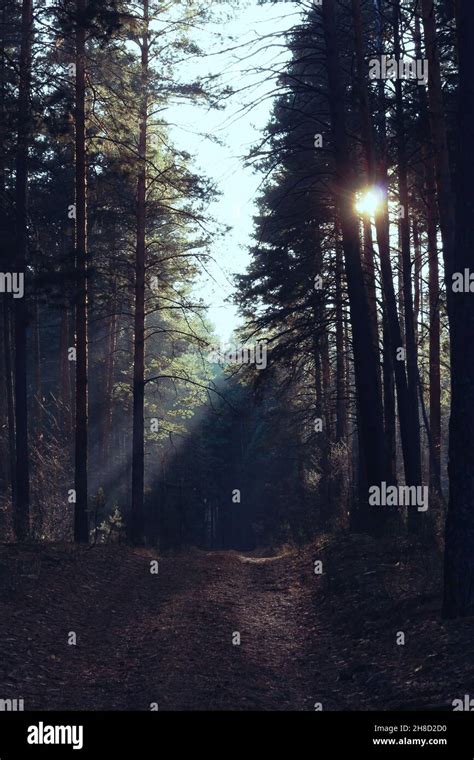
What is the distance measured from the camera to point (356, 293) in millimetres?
17734

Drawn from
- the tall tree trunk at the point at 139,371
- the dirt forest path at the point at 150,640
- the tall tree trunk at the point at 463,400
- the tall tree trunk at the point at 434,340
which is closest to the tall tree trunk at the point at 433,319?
the tall tree trunk at the point at 434,340

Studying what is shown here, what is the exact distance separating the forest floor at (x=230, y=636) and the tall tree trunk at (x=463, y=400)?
0.52 m

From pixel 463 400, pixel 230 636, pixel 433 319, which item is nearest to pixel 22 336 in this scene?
pixel 230 636

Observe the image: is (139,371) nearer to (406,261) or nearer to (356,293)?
(406,261)

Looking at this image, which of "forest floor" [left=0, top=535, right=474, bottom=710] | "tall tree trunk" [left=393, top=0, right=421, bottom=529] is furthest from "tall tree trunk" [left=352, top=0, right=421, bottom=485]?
"forest floor" [left=0, top=535, right=474, bottom=710]

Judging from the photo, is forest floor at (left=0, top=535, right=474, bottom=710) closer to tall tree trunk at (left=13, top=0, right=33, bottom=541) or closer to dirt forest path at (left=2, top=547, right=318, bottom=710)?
dirt forest path at (left=2, top=547, right=318, bottom=710)

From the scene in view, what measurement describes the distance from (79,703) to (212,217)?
16.4 metres

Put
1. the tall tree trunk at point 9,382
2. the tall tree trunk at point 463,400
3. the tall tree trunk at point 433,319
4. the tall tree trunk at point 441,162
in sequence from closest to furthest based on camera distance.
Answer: the tall tree trunk at point 463,400
the tall tree trunk at point 441,162
the tall tree trunk at point 433,319
the tall tree trunk at point 9,382

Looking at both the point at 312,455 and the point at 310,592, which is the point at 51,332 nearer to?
the point at 312,455

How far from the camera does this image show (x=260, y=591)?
17.2 m

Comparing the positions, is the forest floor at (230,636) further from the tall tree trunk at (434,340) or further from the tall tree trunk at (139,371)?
the tall tree trunk at (434,340)

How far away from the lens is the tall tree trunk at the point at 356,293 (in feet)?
57.4

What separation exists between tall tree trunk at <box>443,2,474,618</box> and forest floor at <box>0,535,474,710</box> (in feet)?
1.71
